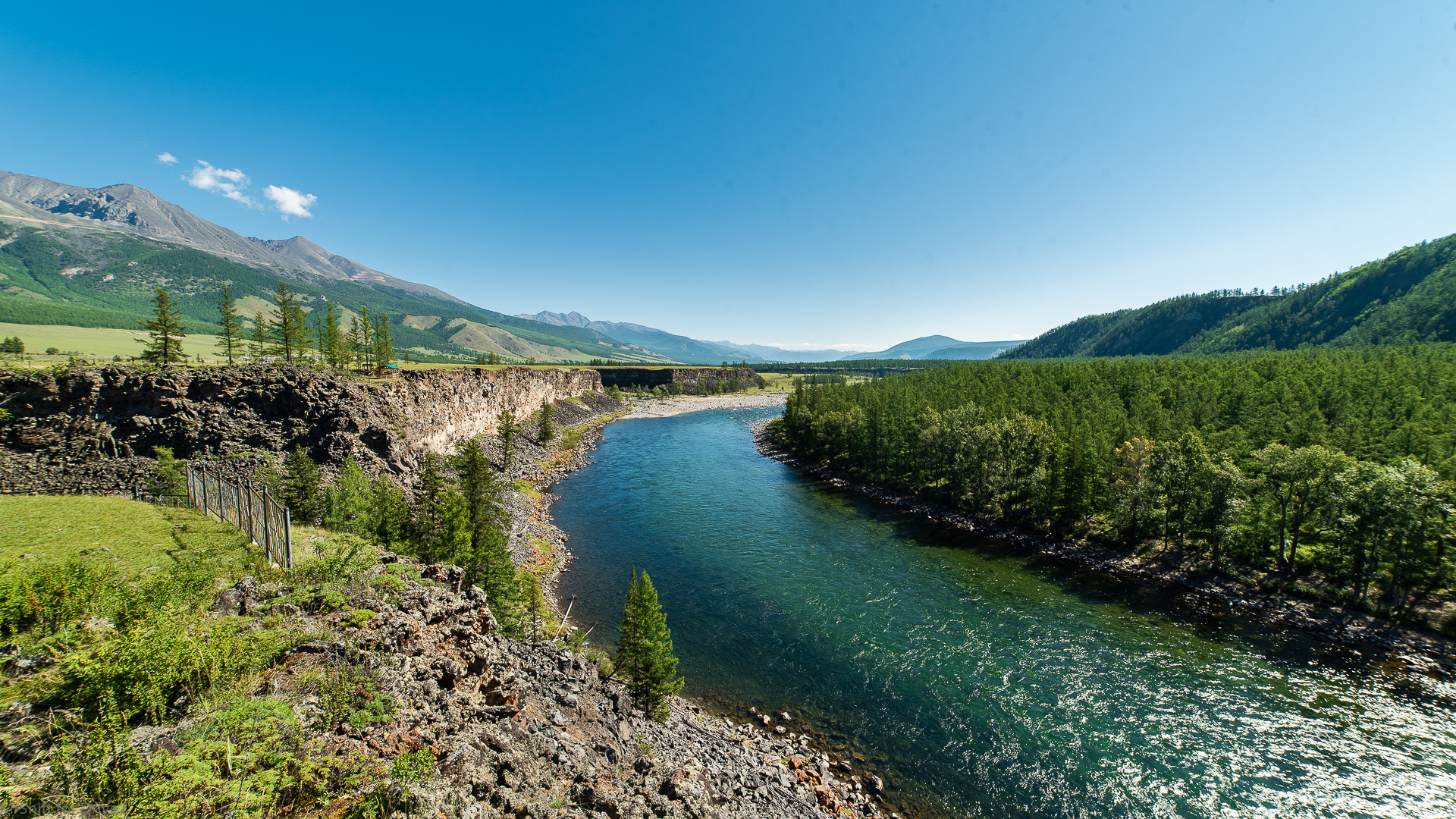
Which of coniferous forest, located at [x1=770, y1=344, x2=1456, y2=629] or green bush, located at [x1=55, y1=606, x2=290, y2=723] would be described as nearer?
green bush, located at [x1=55, y1=606, x2=290, y2=723]

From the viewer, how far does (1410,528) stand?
28234mm

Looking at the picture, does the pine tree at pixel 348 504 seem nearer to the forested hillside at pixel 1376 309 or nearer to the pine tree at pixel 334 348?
the pine tree at pixel 334 348

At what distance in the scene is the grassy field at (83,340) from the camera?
9275 cm

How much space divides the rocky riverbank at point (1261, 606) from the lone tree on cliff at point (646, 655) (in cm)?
3615

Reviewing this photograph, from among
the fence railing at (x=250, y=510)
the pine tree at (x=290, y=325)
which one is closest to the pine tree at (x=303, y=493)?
the fence railing at (x=250, y=510)

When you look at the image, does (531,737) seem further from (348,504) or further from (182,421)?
(182,421)

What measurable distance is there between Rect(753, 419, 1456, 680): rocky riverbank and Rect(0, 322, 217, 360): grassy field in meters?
122

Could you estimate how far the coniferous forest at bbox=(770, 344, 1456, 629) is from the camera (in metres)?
29.9

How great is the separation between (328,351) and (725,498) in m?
54.9

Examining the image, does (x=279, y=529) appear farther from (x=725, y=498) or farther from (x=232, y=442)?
(x=725, y=498)

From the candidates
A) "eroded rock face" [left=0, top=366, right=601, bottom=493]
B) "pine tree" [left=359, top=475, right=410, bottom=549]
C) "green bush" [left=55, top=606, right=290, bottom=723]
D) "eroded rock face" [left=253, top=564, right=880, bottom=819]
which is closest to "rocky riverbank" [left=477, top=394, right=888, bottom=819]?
"eroded rock face" [left=253, top=564, right=880, bottom=819]

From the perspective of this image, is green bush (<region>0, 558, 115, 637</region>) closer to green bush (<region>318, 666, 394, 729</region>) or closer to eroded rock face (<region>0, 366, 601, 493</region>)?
green bush (<region>318, 666, 394, 729</region>)

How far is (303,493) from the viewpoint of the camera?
27.4 metres

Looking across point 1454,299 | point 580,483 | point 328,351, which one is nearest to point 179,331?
point 328,351
